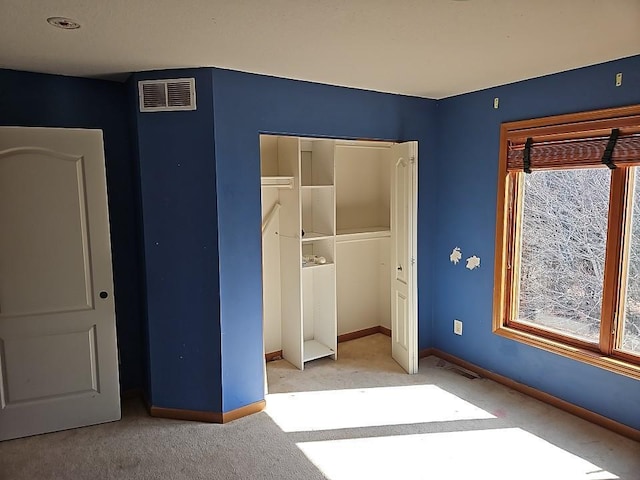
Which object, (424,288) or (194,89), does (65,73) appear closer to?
(194,89)

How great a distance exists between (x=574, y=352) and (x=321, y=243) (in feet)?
7.08

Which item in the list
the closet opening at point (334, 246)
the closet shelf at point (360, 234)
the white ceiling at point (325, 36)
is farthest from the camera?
the closet shelf at point (360, 234)

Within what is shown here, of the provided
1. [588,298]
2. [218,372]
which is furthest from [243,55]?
[588,298]

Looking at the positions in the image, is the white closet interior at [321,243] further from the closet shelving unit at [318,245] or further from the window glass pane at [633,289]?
the window glass pane at [633,289]

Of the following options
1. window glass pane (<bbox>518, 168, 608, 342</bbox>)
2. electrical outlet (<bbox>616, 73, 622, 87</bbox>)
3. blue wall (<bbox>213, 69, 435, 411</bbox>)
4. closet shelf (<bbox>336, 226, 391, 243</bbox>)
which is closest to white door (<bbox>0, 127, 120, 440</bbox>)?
blue wall (<bbox>213, 69, 435, 411</bbox>)

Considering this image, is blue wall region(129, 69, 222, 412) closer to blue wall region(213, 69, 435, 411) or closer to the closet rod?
blue wall region(213, 69, 435, 411)

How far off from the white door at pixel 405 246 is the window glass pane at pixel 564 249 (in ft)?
2.67

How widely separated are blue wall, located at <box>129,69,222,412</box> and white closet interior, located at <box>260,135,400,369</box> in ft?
2.74

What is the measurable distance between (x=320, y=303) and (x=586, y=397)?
221 centimetres

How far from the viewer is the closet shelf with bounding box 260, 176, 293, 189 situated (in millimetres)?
3677

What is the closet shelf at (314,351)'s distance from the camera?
4082 mm

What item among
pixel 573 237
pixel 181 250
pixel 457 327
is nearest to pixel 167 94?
pixel 181 250

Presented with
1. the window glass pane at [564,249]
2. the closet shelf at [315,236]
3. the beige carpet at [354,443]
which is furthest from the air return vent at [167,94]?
the window glass pane at [564,249]

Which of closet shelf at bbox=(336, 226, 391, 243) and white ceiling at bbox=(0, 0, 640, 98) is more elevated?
white ceiling at bbox=(0, 0, 640, 98)
